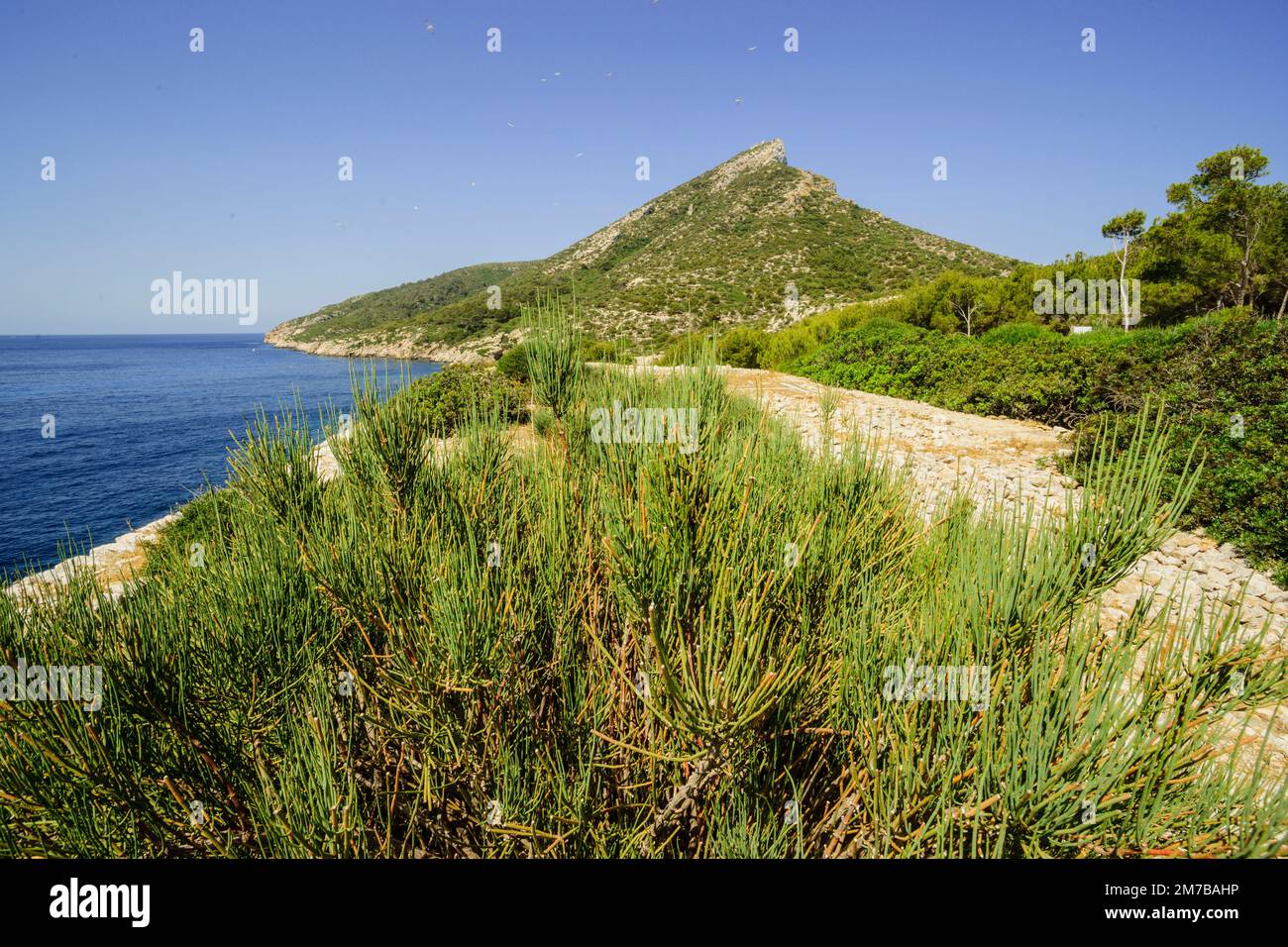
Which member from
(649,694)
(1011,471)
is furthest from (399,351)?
(649,694)

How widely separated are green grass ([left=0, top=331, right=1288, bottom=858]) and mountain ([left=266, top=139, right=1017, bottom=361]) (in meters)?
23.7

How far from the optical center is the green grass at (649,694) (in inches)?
56.3

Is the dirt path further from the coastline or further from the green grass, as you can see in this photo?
the coastline

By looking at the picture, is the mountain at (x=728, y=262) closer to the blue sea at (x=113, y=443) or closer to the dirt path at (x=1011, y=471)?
the blue sea at (x=113, y=443)

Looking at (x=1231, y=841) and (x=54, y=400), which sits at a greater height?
(x=54, y=400)

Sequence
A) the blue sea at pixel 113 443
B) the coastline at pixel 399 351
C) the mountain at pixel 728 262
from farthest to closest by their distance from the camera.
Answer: the coastline at pixel 399 351 → the mountain at pixel 728 262 → the blue sea at pixel 113 443

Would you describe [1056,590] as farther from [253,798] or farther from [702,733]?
[253,798]

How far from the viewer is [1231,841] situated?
1.32m

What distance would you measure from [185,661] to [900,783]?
90.8 inches

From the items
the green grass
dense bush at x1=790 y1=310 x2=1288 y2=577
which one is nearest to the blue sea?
the green grass

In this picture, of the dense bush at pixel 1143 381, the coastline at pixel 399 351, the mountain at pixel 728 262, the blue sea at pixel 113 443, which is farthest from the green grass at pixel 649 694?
the mountain at pixel 728 262

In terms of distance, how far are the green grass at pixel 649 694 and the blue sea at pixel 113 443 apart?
1.95 ft

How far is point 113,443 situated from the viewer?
32.3m
